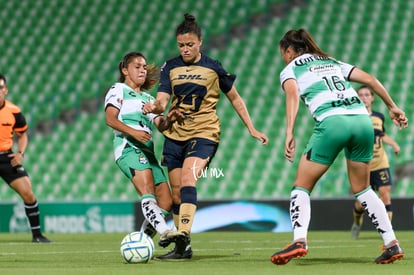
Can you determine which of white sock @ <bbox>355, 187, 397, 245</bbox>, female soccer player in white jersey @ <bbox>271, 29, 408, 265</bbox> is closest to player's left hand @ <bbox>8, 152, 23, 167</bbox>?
female soccer player in white jersey @ <bbox>271, 29, 408, 265</bbox>

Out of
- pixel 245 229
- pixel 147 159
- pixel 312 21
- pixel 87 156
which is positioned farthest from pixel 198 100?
pixel 312 21

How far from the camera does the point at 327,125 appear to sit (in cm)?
758

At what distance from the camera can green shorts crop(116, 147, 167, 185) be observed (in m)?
8.82

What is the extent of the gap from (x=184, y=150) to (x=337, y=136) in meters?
1.63

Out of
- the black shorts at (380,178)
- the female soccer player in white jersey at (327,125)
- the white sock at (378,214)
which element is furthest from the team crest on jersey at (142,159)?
the black shorts at (380,178)

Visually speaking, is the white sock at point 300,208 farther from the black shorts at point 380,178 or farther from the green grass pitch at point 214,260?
the black shorts at point 380,178

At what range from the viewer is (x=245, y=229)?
53.2ft

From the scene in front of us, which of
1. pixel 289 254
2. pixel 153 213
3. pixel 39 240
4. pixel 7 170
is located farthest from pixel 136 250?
pixel 7 170

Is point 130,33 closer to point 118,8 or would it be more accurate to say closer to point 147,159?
point 118,8

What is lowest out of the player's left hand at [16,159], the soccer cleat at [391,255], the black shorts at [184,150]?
the player's left hand at [16,159]

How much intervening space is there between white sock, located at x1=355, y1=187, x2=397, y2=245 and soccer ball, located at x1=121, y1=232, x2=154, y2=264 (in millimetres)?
1815

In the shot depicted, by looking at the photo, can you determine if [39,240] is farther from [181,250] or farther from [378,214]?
[378,214]

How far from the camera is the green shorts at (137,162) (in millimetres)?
8820

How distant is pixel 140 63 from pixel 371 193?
2.66 metres
